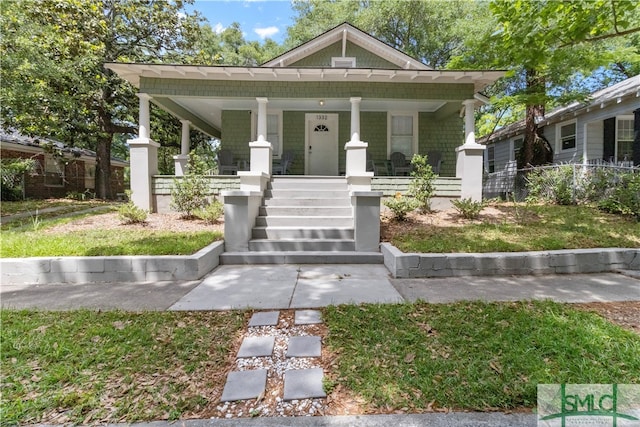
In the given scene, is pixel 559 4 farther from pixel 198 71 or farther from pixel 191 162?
pixel 191 162

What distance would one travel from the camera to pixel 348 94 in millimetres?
8328

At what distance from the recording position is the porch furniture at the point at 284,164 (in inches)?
396

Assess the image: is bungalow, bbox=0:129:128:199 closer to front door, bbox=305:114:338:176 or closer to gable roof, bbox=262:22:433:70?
gable roof, bbox=262:22:433:70

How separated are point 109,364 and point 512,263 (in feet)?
15.8

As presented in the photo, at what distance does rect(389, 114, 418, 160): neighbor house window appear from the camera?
10727 millimetres

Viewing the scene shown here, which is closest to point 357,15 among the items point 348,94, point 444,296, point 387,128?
point 387,128

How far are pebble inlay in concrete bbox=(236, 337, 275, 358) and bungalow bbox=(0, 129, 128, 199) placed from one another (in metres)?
14.9

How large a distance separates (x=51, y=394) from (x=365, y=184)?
6.37m

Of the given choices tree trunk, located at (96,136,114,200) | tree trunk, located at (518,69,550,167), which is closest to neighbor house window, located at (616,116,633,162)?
tree trunk, located at (518,69,550,167)

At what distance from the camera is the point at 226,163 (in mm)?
10273

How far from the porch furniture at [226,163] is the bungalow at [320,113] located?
7cm

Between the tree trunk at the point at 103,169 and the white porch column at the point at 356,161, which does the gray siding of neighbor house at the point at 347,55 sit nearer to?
the white porch column at the point at 356,161

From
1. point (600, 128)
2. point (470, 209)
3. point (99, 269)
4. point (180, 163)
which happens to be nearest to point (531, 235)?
point (470, 209)

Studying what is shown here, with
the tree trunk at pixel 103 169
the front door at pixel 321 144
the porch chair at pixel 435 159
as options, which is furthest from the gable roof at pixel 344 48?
the tree trunk at pixel 103 169
